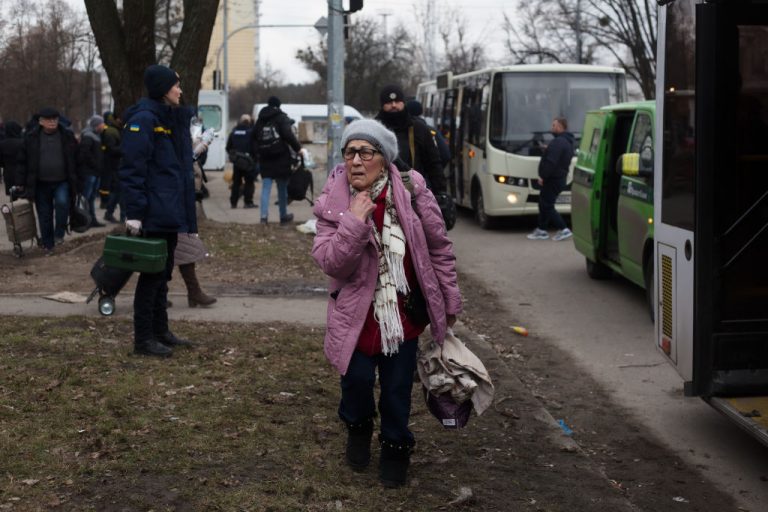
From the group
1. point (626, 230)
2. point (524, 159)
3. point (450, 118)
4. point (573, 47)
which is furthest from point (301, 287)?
point (573, 47)

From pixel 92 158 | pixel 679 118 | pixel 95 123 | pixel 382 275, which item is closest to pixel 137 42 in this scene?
pixel 92 158

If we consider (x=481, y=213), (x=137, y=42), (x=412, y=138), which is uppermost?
(x=137, y=42)

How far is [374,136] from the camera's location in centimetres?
506

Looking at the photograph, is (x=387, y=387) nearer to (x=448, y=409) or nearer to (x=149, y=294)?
(x=448, y=409)

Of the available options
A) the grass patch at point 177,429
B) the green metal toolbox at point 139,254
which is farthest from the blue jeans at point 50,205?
the green metal toolbox at point 139,254

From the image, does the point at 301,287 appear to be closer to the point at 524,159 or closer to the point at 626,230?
the point at 626,230

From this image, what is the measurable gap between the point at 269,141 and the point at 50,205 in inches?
156

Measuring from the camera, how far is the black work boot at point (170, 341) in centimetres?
802

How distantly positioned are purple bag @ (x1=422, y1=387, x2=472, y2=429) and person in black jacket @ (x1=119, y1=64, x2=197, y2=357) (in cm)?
274

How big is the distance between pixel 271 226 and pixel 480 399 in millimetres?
12546

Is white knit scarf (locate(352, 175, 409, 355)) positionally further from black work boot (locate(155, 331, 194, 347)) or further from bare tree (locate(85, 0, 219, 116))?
bare tree (locate(85, 0, 219, 116))

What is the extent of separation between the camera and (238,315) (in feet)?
32.4

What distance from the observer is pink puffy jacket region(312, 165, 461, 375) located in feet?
16.3

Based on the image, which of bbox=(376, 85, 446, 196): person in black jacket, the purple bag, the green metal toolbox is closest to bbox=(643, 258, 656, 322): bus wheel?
bbox=(376, 85, 446, 196): person in black jacket
